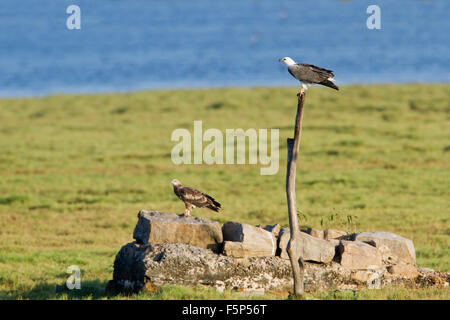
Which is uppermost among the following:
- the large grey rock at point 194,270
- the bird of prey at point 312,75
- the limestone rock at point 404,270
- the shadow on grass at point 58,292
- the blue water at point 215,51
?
the blue water at point 215,51

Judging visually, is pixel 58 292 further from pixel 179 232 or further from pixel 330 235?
pixel 330 235

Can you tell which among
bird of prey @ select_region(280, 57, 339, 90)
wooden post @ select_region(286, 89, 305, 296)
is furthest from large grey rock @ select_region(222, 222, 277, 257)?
bird of prey @ select_region(280, 57, 339, 90)

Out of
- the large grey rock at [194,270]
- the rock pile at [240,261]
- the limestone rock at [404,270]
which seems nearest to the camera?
the large grey rock at [194,270]

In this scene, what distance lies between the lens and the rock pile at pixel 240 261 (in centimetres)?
1174

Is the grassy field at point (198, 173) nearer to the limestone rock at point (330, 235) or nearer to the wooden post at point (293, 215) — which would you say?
the wooden post at point (293, 215)

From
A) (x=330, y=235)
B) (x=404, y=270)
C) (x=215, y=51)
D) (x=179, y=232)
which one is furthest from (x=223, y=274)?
(x=215, y=51)

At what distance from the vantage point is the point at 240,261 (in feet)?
39.2

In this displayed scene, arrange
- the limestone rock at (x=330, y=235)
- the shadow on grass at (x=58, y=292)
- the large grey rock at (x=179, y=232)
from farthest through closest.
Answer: the limestone rock at (x=330, y=235)
the large grey rock at (x=179, y=232)
the shadow on grass at (x=58, y=292)

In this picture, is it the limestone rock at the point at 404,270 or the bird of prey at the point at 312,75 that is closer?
the bird of prey at the point at 312,75

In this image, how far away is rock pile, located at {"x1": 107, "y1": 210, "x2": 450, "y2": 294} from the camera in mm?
11742

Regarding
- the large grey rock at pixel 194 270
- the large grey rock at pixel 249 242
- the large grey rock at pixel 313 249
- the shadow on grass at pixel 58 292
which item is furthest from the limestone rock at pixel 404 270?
the shadow on grass at pixel 58 292

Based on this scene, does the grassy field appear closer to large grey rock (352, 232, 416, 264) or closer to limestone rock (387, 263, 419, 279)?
limestone rock (387, 263, 419, 279)

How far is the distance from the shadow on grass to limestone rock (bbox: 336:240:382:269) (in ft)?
13.4

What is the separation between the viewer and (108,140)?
112ft
